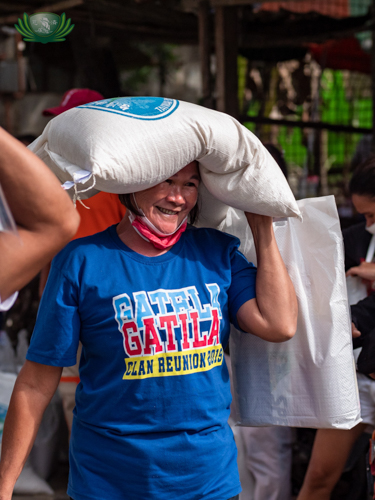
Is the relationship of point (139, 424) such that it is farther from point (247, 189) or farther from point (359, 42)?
point (359, 42)

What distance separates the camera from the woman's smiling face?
5.16 feet

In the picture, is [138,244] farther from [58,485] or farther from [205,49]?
[205,49]

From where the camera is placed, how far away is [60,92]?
6.40 meters

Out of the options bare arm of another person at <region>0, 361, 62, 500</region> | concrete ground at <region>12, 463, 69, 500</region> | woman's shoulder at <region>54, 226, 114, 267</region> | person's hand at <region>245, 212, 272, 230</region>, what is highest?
woman's shoulder at <region>54, 226, 114, 267</region>

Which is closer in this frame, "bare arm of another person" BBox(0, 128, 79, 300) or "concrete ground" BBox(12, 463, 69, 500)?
"bare arm of another person" BBox(0, 128, 79, 300)

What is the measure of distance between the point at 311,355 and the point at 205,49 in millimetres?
2715

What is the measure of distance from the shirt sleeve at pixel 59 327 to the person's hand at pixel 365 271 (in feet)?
4.34

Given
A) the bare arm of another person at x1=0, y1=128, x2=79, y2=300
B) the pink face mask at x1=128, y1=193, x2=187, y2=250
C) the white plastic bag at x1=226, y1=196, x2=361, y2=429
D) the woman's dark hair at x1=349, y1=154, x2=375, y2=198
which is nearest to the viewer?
the bare arm of another person at x1=0, y1=128, x2=79, y2=300

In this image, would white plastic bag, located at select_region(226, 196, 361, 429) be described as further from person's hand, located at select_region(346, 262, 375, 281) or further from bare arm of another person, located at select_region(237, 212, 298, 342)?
person's hand, located at select_region(346, 262, 375, 281)

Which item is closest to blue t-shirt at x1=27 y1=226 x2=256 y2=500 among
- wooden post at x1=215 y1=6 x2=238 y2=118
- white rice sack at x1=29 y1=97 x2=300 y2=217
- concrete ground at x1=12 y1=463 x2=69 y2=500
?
white rice sack at x1=29 y1=97 x2=300 y2=217

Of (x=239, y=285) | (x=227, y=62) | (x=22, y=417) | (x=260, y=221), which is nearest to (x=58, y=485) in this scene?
(x=22, y=417)

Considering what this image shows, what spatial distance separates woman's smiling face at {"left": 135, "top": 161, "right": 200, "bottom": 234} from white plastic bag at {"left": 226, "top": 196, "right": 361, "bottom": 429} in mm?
438

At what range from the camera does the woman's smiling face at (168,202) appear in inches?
62.0

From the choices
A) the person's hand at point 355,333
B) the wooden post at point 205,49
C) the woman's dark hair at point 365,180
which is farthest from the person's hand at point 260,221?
the wooden post at point 205,49
